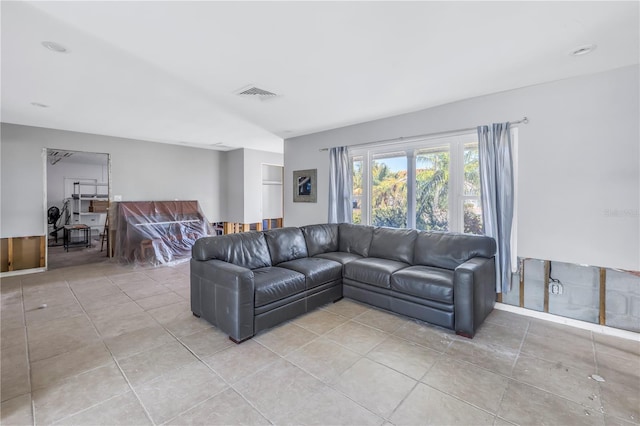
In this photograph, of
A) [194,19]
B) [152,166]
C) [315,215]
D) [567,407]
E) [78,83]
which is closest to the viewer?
[567,407]

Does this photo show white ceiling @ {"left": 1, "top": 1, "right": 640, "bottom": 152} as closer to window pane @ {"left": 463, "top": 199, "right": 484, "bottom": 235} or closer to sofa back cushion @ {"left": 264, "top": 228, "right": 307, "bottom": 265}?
window pane @ {"left": 463, "top": 199, "right": 484, "bottom": 235}

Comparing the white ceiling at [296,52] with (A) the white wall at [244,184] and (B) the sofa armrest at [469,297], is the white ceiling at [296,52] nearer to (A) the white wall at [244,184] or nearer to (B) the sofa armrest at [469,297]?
(B) the sofa armrest at [469,297]

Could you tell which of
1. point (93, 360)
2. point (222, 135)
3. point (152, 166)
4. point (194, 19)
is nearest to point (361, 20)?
point (194, 19)

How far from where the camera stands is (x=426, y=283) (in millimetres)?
2922

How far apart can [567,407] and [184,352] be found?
2.79m

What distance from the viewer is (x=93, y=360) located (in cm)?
231

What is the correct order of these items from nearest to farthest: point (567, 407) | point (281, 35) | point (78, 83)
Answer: point (567, 407), point (281, 35), point (78, 83)

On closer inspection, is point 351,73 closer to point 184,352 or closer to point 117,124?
point 184,352

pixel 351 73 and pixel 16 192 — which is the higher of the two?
pixel 351 73

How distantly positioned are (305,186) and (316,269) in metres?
2.54

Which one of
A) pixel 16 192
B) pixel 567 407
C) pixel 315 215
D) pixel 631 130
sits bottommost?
pixel 567 407

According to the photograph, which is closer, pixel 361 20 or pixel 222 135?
pixel 361 20

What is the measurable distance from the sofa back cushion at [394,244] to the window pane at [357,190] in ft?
2.62

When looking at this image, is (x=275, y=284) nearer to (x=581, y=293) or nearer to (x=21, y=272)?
(x=581, y=293)
